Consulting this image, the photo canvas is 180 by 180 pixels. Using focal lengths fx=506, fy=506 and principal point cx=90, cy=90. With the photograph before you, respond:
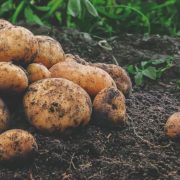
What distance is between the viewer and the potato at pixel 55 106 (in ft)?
7.70

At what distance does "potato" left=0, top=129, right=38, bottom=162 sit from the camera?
2.13 m

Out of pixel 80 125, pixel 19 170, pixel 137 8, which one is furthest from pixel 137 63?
pixel 19 170

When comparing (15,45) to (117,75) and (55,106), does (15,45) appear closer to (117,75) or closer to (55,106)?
(55,106)

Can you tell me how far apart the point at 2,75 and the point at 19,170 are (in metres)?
0.44

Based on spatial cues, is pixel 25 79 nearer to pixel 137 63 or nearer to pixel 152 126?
pixel 152 126

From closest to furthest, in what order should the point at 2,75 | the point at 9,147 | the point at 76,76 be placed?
the point at 9,147 → the point at 2,75 → the point at 76,76

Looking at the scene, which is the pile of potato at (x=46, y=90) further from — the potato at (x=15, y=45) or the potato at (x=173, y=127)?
the potato at (x=173, y=127)

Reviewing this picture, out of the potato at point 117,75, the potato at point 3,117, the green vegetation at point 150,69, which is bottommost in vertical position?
the green vegetation at point 150,69

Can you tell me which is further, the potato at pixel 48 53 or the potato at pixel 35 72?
the potato at pixel 48 53

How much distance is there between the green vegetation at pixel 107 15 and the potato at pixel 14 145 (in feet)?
8.44

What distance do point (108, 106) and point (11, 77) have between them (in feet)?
1.65

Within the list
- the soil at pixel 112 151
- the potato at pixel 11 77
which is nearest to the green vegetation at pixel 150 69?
the soil at pixel 112 151

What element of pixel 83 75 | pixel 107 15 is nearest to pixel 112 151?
pixel 83 75

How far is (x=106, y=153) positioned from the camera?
92.4 inches
